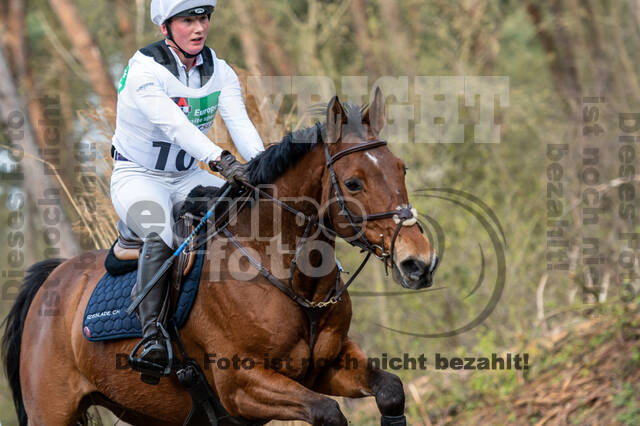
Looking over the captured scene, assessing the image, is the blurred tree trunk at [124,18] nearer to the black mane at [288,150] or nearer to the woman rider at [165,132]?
the woman rider at [165,132]

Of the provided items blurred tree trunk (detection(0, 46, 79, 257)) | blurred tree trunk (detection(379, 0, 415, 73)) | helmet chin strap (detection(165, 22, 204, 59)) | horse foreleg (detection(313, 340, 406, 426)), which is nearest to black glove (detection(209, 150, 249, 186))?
helmet chin strap (detection(165, 22, 204, 59))

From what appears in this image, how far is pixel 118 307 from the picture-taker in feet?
15.6

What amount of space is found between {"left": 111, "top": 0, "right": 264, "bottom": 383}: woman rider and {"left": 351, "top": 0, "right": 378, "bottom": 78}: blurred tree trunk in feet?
29.3

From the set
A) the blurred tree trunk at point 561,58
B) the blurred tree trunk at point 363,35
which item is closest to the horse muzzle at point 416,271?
the blurred tree trunk at point 363,35

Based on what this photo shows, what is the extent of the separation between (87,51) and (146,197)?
8.53 metres

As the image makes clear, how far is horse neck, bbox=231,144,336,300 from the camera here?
13.5 ft

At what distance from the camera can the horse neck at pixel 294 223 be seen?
4117 millimetres

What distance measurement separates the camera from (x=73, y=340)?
5031 millimetres

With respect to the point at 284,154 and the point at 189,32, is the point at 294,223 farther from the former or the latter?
the point at 189,32

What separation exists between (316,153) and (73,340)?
7.49ft

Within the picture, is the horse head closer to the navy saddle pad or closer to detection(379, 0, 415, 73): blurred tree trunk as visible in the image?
the navy saddle pad

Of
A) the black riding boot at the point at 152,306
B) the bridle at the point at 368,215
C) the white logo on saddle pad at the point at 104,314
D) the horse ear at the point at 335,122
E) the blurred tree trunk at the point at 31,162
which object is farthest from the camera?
the blurred tree trunk at the point at 31,162

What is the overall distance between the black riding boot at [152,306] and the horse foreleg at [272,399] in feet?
1.28

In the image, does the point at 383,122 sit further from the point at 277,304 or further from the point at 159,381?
the point at 159,381
